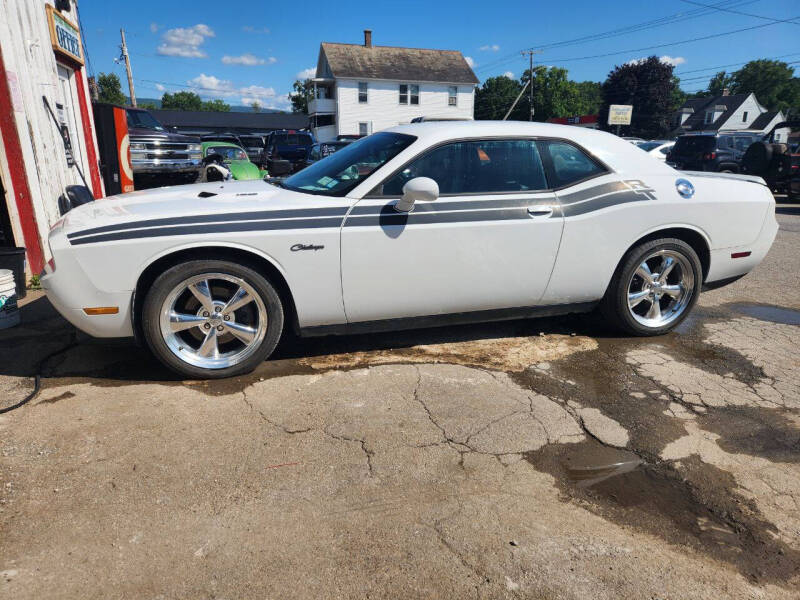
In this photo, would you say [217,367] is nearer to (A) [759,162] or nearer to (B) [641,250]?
(B) [641,250]

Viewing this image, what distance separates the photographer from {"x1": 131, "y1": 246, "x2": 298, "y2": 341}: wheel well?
3.40m

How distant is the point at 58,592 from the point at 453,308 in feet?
8.88

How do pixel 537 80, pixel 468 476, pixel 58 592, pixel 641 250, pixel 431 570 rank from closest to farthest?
1. pixel 58 592
2. pixel 431 570
3. pixel 468 476
4. pixel 641 250
5. pixel 537 80

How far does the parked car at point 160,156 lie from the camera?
12.3 m

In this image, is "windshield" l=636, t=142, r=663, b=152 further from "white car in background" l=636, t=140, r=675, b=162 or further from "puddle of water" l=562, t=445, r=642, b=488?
"puddle of water" l=562, t=445, r=642, b=488

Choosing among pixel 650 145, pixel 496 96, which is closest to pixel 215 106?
pixel 496 96

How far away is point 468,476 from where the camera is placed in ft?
8.77

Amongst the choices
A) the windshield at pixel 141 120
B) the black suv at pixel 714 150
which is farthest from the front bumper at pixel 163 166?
the black suv at pixel 714 150

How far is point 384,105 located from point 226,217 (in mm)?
46927

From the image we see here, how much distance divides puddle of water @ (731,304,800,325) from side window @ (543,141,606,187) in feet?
7.95

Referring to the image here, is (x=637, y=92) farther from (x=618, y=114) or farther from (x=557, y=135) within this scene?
(x=557, y=135)

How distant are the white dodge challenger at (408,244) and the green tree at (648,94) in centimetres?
6825

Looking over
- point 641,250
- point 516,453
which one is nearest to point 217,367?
point 516,453

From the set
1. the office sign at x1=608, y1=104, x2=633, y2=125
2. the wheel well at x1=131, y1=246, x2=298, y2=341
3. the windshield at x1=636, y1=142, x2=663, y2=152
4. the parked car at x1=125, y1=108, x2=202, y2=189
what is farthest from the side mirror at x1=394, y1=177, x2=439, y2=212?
the office sign at x1=608, y1=104, x2=633, y2=125
